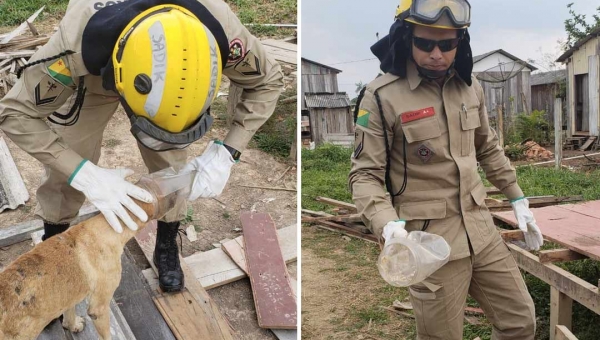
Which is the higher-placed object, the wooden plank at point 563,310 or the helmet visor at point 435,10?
the helmet visor at point 435,10

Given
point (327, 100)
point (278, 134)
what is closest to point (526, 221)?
point (278, 134)

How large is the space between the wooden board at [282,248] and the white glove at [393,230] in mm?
2044

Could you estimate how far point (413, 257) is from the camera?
292 cm

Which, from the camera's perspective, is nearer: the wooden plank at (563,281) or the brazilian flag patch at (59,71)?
the brazilian flag patch at (59,71)

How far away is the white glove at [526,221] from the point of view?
376 cm

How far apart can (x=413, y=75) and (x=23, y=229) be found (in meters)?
3.64

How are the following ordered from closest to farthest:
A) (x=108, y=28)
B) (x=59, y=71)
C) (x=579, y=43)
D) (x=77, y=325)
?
(x=108, y=28), (x=59, y=71), (x=77, y=325), (x=579, y=43)

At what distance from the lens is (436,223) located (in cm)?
325

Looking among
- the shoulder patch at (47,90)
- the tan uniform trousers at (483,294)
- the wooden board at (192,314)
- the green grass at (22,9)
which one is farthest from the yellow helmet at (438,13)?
the green grass at (22,9)

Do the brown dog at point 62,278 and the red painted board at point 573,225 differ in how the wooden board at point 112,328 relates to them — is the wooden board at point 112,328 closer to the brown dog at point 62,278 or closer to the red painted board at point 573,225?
the brown dog at point 62,278

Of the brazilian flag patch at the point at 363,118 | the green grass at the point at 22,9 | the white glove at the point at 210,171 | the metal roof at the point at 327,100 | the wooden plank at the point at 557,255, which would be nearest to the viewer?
the brazilian flag patch at the point at 363,118

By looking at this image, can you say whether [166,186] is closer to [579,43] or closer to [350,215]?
[350,215]

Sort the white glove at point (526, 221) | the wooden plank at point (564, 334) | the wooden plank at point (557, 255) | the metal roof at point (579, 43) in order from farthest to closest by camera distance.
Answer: the metal roof at point (579, 43), the wooden plank at point (557, 255), the white glove at point (526, 221), the wooden plank at point (564, 334)

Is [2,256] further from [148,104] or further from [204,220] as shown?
[148,104]
